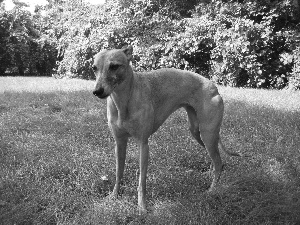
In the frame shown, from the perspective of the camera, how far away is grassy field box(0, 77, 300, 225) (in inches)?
103

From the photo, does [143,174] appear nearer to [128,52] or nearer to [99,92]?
[99,92]

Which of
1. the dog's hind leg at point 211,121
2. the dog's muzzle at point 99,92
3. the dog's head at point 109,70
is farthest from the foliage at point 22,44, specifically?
the dog's muzzle at point 99,92

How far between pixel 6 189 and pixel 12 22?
1683cm

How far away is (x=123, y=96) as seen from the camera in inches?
111

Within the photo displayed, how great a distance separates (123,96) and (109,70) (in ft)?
1.09

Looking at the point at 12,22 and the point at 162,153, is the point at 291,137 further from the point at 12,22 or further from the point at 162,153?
the point at 12,22

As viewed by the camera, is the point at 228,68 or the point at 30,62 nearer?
the point at 228,68

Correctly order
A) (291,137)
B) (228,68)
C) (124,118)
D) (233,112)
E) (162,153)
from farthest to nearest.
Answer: (228,68), (233,112), (291,137), (162,153), (124,118)

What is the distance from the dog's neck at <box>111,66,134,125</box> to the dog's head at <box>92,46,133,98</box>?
0.27 ft

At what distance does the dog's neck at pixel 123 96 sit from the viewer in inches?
110

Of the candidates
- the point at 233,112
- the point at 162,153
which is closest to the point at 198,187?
the point at 162,153

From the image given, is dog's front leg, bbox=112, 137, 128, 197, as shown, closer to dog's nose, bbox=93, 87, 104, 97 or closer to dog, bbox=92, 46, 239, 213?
dog, bbox=92, 46, 239, 213

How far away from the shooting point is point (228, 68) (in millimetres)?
10531

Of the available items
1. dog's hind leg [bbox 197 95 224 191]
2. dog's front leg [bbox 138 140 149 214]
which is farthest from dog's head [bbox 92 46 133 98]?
dog's hind leg [bbox 197 95 224 191]
